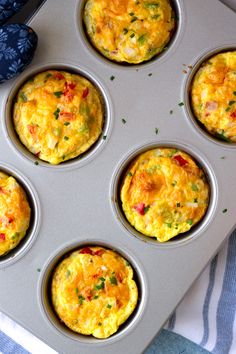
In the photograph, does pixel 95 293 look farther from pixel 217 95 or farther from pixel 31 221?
pixel 217 95

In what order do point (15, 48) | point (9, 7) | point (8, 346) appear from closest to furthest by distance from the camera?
point (15, 48)
point (9, 7)
point (8, 346)

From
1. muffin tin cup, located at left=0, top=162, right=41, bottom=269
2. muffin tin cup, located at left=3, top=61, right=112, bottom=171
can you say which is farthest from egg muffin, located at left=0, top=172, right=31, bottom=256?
muffin tin cup, located at left=3, top=61, right=112, bottom=171

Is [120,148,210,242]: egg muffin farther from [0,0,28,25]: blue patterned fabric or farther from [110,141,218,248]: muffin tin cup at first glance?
[0,0,28,25]: blue patterned fabric

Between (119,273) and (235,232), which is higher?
(119,273)

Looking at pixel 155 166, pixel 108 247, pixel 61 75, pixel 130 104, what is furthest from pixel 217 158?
pixel 61 75

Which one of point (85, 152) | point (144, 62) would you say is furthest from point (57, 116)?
point (144, 62)

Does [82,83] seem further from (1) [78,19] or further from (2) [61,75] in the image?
(1) [78,19]
